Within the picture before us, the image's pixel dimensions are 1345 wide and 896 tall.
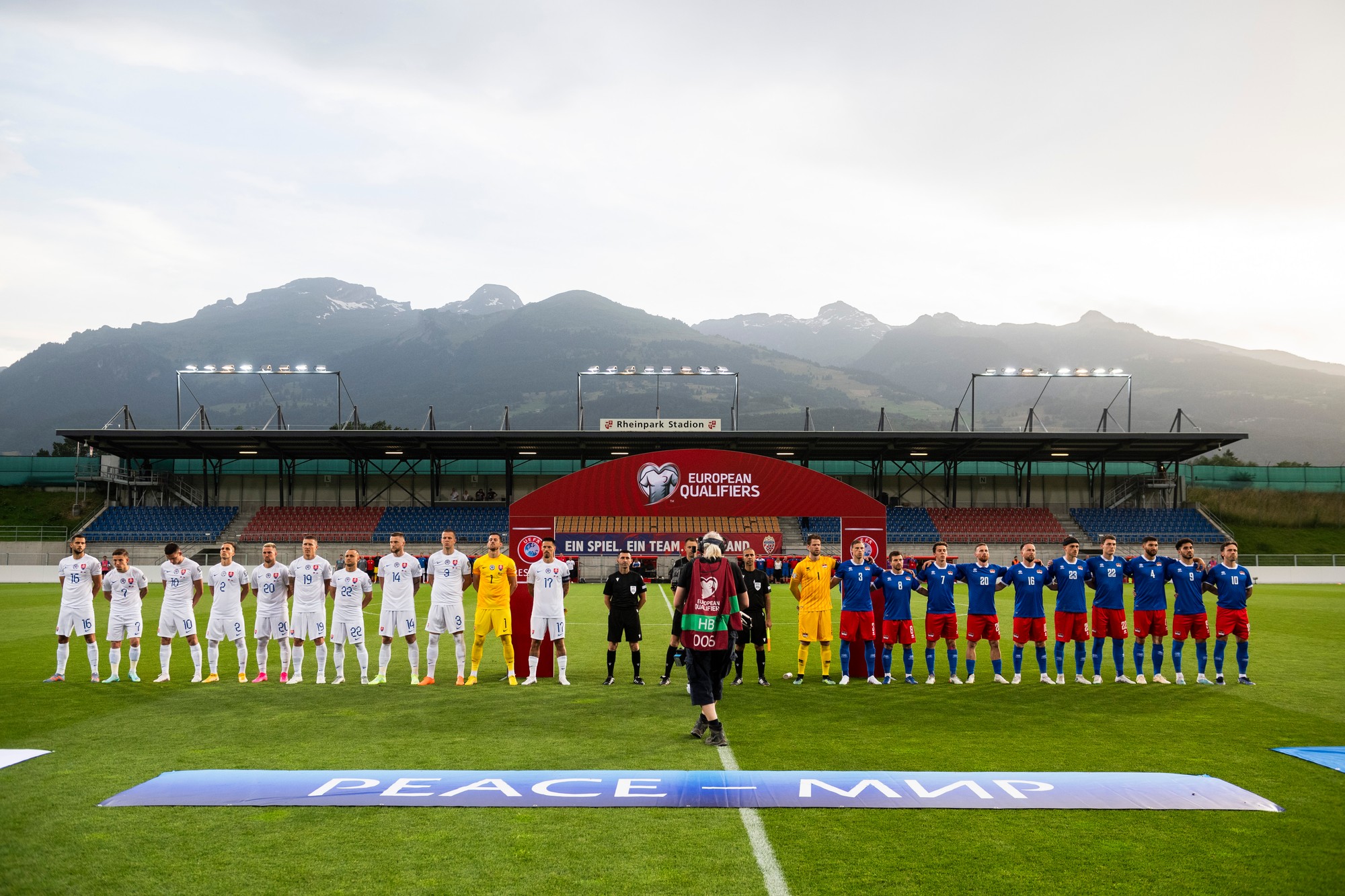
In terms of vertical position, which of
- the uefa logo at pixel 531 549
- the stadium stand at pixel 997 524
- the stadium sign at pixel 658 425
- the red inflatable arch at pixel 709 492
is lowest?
the stadium stand at pixel 997 524

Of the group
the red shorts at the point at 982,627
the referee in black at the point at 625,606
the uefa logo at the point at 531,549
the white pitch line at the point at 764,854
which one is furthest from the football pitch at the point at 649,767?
the uefa logo at the point at 531,549

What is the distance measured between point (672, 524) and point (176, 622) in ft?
118

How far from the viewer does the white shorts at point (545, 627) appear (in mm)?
12055

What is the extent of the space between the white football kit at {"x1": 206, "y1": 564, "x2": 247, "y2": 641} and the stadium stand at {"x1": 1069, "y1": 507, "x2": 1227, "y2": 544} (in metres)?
46.6

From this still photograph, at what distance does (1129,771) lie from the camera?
730 cm

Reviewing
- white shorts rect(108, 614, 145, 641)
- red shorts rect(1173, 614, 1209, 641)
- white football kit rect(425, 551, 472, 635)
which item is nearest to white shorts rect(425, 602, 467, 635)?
white football kit rect(425, 551, 472, 635)

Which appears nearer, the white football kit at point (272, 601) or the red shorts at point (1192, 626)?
the white football kit at point (272, 601)

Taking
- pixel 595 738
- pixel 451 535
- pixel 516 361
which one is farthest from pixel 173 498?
pixel 516 361

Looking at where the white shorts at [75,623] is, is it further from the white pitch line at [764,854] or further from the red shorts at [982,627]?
the red shorts at [982,627]

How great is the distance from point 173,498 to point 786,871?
5859 centimetres

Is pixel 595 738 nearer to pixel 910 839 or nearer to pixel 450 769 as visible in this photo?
pixel 450 769

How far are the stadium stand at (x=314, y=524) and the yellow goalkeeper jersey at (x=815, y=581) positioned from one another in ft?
121

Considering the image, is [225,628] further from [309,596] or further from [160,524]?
[160,524]

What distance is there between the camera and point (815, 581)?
39.8 feet
